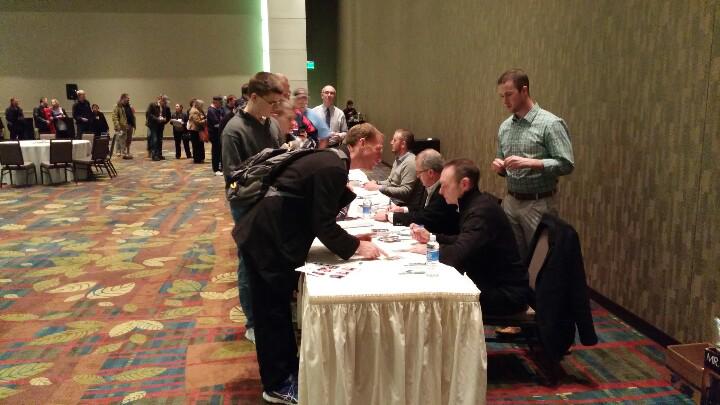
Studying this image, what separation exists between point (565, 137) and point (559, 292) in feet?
3.70

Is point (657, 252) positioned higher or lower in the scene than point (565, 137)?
lower

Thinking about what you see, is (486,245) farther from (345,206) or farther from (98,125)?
(98,125)

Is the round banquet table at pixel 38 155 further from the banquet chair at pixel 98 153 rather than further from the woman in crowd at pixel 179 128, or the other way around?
the woman in crowd at pixel 179 128

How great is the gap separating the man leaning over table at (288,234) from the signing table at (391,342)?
0.22 metres

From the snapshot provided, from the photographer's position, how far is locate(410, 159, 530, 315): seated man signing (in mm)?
2559

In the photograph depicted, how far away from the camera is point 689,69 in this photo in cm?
291

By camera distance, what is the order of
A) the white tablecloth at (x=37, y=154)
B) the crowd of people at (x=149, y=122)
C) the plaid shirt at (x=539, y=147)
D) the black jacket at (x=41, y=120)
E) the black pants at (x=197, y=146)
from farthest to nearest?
the black jacket at (x=41, y=120) → the black pants at (x=197, y=146) → the crowd of people at (x=149, y=122) → the white tablecloth at (x=37, y=154) → the plaid shirt at (x=539, y=147)

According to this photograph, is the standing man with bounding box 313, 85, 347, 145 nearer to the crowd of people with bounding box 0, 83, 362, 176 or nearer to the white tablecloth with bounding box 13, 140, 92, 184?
the crowd of people with bounding box 0, 83, 362, 176

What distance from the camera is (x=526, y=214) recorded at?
3396 millimetres

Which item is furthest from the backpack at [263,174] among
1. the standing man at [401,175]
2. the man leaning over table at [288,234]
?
the standing man at [401,175]

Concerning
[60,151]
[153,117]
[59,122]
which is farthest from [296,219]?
[59,122]

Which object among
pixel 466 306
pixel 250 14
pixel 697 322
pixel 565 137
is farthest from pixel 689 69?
pixel 250 14

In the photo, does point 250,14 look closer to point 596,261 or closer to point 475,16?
point 475,16

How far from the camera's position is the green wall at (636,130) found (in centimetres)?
283
